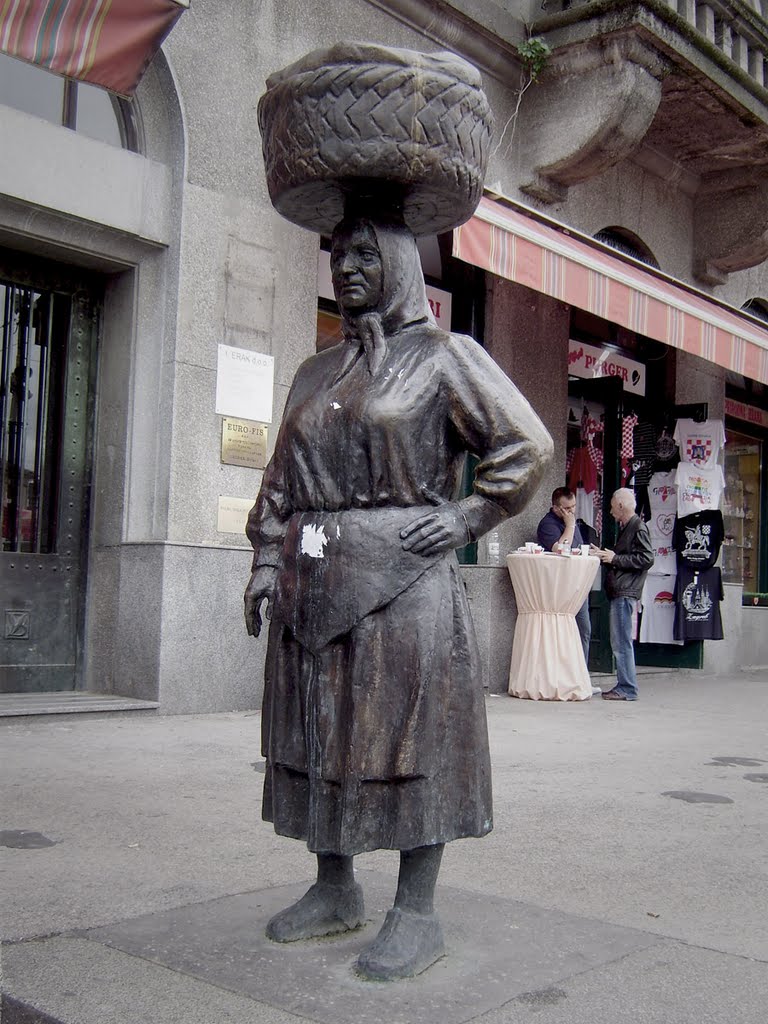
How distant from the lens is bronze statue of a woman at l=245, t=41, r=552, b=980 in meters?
2.95

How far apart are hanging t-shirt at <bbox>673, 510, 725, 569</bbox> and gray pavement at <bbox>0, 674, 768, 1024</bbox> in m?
5.65

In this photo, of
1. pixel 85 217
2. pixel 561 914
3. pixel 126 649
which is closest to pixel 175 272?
pixel 85 217

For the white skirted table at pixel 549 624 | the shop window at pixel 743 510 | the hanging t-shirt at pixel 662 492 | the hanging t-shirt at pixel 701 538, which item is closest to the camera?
the white skirted table at pixel 549 624

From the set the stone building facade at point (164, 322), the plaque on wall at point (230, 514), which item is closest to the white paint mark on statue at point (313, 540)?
the stone building facade at point (164, 322)

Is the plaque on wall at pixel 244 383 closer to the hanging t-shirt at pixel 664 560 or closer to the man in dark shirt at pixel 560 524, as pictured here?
the man in dark shirt at pixel 560 524

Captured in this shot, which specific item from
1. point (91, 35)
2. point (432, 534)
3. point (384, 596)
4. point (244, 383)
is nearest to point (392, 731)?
point (384, 596)

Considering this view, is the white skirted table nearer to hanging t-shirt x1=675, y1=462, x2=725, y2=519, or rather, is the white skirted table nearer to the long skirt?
hanging t-shirt x1=675, y1=462, x2=725, y2=519

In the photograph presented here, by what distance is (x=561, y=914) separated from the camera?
3500 mm

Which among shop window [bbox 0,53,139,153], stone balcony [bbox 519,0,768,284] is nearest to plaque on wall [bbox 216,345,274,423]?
shop window [bbox 0,53,139,153]

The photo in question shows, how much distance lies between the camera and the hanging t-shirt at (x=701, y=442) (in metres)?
12.7

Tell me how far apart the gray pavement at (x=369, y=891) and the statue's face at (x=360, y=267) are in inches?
70.8

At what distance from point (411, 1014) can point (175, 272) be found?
20.4 ft

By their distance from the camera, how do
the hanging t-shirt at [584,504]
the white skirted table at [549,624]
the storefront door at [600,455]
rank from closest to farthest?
the white skirted table at [549,624]
the storefront door at [600,455]
the hanging t-shirt at [584,504]

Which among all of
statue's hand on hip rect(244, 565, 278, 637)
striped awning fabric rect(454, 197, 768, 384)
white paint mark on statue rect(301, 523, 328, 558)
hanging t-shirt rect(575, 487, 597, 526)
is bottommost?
statue's hand on hip rect(244, 565, 278, 637)
